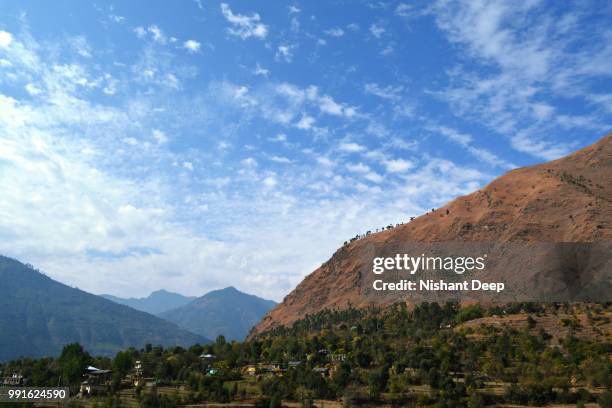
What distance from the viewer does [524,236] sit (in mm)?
140125

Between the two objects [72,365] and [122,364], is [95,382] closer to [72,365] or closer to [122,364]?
[72,365]

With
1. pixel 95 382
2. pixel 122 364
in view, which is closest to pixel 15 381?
pixel 95 382

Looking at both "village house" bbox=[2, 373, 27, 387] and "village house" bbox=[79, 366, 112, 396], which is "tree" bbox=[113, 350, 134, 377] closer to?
"village house" bbox=[79, 366, 112, 396]

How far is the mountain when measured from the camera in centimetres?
12394

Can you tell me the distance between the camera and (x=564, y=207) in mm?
143125

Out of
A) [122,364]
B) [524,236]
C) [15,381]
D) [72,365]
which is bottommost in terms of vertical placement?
[15,381]

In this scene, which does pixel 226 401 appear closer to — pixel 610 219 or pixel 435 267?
pixel 435 267

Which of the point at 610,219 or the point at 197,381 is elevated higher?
the point at 610,219

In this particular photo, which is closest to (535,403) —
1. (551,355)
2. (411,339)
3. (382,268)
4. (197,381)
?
(551,355)

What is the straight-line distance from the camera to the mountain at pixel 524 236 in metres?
124

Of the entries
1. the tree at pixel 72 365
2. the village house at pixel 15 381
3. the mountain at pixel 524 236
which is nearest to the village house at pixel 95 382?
the tree at pixel 72 365

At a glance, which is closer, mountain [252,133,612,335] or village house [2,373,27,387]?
village house [2,373,27,387]

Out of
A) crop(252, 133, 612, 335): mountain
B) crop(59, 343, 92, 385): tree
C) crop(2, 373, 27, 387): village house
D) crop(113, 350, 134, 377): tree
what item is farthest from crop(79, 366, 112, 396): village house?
crop(252, 133, 612, 335): mountain

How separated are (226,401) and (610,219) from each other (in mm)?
109992
